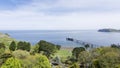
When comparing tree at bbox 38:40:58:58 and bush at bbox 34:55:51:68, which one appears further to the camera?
tree at bbox 38:40:58:58

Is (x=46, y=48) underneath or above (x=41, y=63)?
underneath

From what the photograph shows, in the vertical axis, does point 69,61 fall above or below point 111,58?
below

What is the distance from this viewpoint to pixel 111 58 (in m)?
49.6

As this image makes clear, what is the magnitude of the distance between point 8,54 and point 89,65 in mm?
20372

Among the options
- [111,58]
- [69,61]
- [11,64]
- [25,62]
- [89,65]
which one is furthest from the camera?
[69,61]

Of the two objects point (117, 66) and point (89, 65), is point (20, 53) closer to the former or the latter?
point (89, 65)

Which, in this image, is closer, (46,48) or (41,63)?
(41,63)

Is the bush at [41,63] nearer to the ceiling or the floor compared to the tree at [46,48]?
nearer to the ceiling

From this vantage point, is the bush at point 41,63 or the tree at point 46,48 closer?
the bush at point 41,63

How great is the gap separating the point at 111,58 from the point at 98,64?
2930 millimetres

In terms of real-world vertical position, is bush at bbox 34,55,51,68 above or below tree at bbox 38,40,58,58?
above

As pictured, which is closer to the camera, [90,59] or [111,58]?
[111,58]

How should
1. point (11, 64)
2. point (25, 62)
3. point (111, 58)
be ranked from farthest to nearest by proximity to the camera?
point (111, 58), point (25, 62), point (11, 64)

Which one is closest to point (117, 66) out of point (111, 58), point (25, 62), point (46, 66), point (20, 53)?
point (111, 58)
